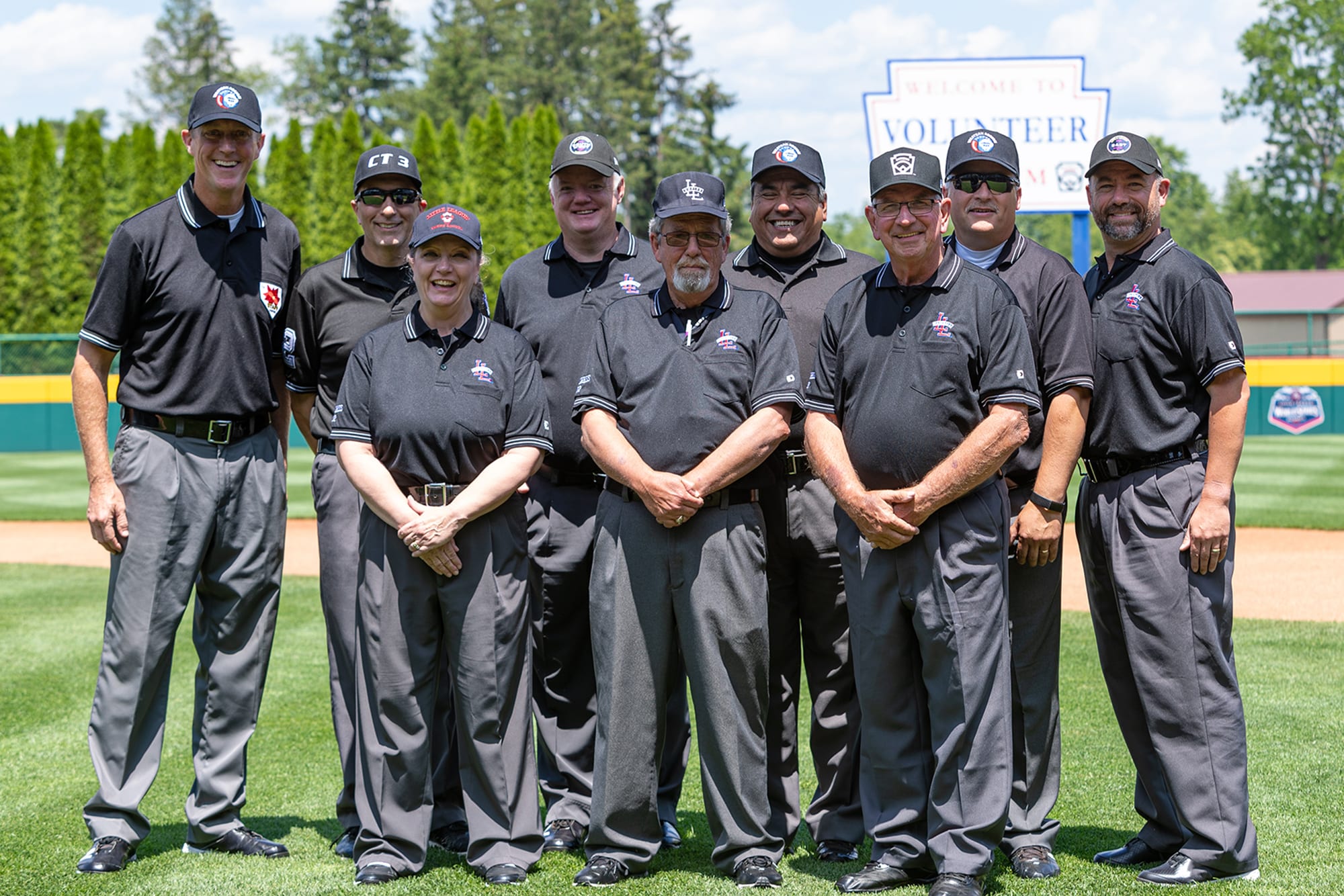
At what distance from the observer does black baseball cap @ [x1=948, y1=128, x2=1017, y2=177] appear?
180 inches

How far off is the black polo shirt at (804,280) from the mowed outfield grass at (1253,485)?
8674mm

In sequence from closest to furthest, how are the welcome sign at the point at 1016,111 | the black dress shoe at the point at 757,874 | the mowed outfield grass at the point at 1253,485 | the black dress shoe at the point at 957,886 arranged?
the black dress shoe at the point at 957,886
the black dress shoe at the point at 757,874
the mowed outfield grass at the point at 1253,485
the welcome sign at the point at 1016,111

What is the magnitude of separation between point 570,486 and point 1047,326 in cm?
192

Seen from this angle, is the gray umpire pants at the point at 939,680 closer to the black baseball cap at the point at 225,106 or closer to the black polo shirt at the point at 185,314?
the black polo shirt at the point at 185,314

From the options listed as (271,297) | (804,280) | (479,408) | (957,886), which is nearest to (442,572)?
(479,408)

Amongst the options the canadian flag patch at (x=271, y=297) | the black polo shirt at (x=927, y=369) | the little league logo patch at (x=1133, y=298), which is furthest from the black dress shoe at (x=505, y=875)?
the little league logo patch at (x=1133, y=298)

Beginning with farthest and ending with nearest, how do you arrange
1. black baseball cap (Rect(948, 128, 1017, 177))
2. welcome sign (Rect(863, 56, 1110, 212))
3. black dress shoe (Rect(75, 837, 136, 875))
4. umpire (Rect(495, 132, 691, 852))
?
welcome sign (Rect(863, 56, 1110, 212))
umpire (Rect(495, 132, 691, 852))
black baseball cap (Rect(948, 128, 1017, 177))
black dress shoe (Rect(75, 837, 136, 875))

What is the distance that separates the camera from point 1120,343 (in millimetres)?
4438

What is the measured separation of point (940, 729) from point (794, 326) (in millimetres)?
1623

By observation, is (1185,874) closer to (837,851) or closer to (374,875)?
(837,851)

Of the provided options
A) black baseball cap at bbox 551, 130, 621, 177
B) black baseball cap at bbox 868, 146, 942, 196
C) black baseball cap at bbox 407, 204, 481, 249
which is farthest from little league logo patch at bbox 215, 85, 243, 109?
black baseball cap at bbox 868, 146, 942, 196

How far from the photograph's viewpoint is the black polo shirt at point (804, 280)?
4902 millimetres

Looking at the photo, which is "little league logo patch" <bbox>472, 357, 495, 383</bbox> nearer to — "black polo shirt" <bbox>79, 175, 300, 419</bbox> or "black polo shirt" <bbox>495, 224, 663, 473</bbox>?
"black polo shirt" <bbox>495, 224, 663, 473</bbox>

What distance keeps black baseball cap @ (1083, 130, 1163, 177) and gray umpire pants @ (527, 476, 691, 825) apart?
2258 mm
